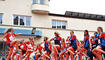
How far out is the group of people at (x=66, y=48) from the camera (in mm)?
8789

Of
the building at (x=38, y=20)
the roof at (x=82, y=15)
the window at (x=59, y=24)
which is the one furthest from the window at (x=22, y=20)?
the window at (x=59, y=24)

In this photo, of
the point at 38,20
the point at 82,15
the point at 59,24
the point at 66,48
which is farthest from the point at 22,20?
the point at 66,48

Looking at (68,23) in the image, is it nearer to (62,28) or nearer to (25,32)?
(62,28)

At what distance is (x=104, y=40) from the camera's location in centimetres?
844

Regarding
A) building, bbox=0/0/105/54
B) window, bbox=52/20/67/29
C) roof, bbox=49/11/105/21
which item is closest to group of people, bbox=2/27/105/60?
building, bbox=0/0/105/54

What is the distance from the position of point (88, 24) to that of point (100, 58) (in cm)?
1678

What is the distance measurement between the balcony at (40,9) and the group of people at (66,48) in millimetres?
10244

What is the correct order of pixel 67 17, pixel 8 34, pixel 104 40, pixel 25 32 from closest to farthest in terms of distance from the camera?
pixel 104 40 → pixel 8 34 → pixel 25 32 → pixel 67 17

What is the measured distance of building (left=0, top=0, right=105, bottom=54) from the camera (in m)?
22.4

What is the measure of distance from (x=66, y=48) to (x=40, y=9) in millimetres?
13133

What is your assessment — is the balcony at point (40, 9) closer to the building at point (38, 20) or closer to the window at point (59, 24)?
the building at point (38, 20)

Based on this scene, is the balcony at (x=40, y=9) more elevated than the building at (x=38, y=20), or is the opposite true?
the balcony at (x=40, y=9)

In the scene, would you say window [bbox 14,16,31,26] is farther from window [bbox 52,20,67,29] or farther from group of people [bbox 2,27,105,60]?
group of people [bbox 2,27,105,60]

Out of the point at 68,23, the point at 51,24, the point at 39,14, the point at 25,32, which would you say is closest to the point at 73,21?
the point at 68,23
